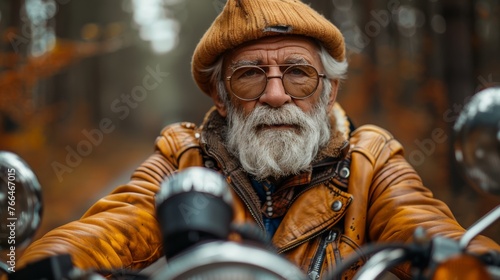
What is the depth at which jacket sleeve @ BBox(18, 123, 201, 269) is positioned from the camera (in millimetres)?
2064

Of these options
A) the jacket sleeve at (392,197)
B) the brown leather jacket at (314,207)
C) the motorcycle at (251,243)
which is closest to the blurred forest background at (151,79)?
the jacket sleeve at (392,197)

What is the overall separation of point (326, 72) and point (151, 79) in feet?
20.9

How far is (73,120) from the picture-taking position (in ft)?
26.5

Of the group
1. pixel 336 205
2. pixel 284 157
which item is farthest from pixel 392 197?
pixel 284 157

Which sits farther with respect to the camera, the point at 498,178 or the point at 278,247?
the point at 278,247

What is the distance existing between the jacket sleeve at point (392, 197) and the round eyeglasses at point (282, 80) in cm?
31

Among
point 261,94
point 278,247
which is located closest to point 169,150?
point 261,94

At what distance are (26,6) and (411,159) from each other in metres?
4.88

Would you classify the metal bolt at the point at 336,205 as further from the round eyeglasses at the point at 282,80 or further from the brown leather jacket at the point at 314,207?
the round eyeglasses at the point at 282,80

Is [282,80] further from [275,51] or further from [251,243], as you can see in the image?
[251,243]

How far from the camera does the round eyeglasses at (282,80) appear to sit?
2.61 m

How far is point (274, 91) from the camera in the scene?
8.46ft

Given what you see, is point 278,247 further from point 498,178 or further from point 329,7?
point 329,7

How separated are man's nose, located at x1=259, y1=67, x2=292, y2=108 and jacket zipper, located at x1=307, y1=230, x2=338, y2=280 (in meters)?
0.55
